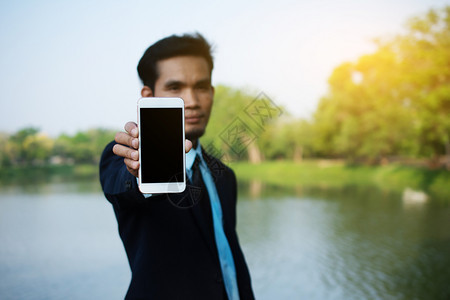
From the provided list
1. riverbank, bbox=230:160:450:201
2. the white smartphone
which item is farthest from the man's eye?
riverbank, bbox=230:160:450:201

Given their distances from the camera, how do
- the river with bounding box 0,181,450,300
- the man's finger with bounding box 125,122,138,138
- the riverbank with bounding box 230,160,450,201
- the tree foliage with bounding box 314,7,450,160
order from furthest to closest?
the riverbank with bounding box 230,160,450,201 < the tree foliage with bounding box 314,7,450,160 < the river with bounding box 0,181,450,300 < the man's finger with bounding box 125,122,138,138

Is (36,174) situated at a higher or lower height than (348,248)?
lower

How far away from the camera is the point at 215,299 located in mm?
1358

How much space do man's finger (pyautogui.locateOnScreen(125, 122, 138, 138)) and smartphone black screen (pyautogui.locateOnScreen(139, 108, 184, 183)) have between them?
23 millimetres

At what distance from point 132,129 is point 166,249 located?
0.62 metres

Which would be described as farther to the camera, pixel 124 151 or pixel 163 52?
pixel 163 52

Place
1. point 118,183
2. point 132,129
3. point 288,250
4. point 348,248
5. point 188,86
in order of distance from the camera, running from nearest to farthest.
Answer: point 132,129
point 118,183
point 188,86
point 348,248
point 288,250

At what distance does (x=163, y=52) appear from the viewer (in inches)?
57.9

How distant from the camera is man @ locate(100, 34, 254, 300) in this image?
1296mm

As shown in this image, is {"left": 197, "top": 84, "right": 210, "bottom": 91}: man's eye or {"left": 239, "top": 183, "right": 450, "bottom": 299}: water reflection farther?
{"left": 239, "top": 183, "right": 450, "bottom": 299}: water reflection

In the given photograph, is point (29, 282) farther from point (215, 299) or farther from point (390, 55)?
Result: point (390, 55)

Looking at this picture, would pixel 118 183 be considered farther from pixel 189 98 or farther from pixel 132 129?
pixel 189 98

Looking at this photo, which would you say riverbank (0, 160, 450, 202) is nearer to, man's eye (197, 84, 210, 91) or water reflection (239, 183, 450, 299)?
water reflection (239, 183, 450, 299)

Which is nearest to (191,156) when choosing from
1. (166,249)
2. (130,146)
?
(166,249)
